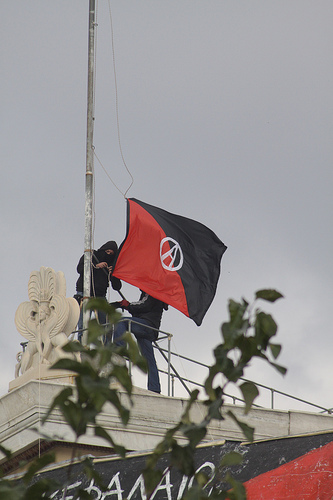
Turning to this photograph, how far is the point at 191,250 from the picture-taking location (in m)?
16.4

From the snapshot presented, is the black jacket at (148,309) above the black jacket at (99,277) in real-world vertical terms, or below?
below

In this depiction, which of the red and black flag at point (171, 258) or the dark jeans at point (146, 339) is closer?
the dark jeans at point (146, 339)

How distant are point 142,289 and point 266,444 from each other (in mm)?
5719

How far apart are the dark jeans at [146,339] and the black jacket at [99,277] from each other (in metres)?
1.41

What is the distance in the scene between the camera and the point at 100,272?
1523 cm

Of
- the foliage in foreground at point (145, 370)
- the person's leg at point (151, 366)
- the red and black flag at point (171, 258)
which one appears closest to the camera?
the foliage in foreground at point (145, 370)

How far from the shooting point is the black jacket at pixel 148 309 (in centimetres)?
1412

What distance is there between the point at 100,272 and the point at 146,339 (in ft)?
6.40

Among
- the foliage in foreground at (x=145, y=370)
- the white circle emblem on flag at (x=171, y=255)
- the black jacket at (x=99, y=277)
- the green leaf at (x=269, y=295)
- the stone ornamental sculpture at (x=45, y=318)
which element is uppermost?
the white circle emblem on flag at (x=171, y=255)

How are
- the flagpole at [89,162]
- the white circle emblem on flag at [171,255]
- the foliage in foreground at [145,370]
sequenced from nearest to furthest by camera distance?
1. the foliage in foreground at [145,370]
2. the flagpole at [89,162]
3. the white circle emblem on flag at [171,255]

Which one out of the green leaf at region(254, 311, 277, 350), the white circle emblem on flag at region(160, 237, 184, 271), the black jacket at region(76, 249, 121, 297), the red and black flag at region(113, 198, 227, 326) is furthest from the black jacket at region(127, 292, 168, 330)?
the green leaf at region(254, 311, 277, 350)

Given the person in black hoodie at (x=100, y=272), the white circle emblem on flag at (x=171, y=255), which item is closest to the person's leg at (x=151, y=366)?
the person in black hoodie at (x=100, y=272)

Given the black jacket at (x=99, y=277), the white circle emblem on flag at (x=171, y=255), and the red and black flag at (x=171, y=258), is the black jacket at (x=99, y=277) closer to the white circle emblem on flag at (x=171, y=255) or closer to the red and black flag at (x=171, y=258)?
the red and black flag at (x=171, y=258)

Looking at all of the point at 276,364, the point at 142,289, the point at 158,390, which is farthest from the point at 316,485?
the point at 142,289
